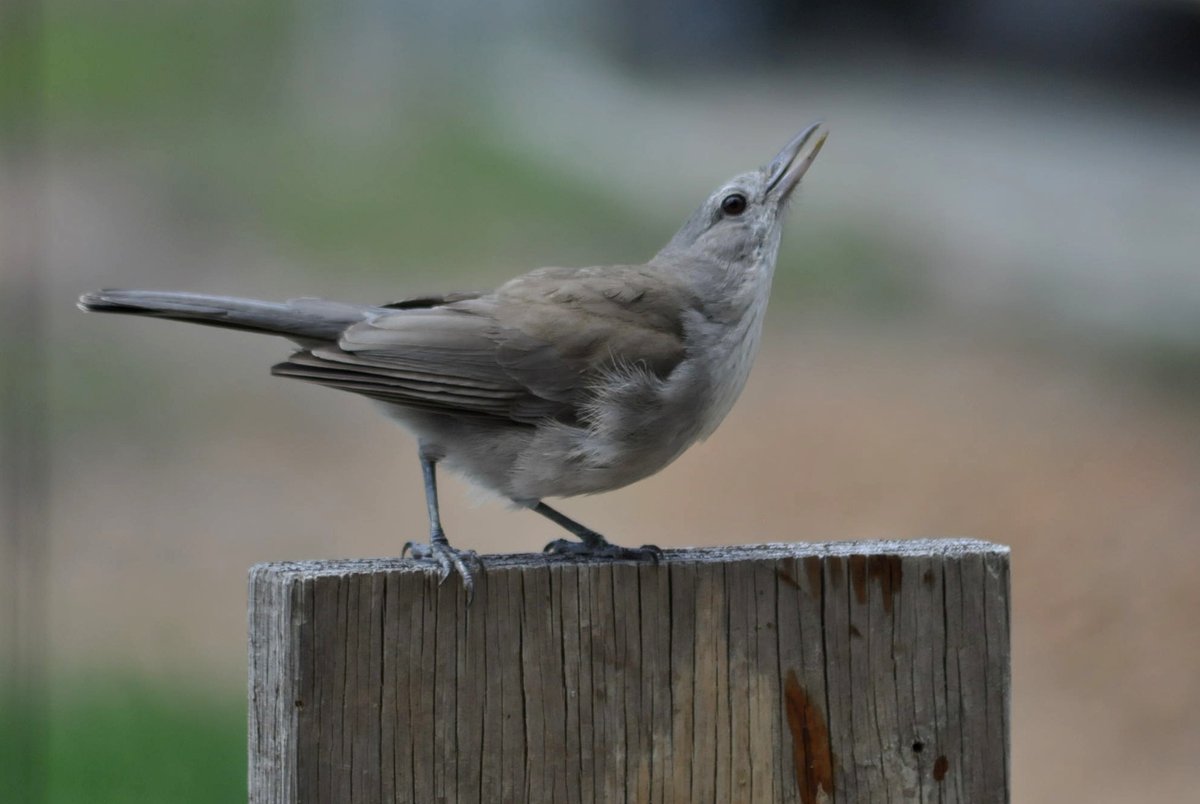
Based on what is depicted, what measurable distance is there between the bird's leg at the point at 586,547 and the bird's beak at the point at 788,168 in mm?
1289

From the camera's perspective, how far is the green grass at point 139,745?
238 inches

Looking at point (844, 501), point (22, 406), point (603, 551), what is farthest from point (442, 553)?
point (844, 501)

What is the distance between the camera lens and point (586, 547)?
3.64 m

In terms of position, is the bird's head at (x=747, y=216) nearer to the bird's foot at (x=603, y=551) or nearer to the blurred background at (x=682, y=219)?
the bird's foot at (x=603, y=551)

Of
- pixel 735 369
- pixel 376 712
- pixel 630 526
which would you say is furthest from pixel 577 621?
pixel 630 526

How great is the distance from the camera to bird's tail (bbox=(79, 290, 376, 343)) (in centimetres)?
319

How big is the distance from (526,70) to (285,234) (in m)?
1.63

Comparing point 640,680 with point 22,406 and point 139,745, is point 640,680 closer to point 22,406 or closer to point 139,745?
point 22,406

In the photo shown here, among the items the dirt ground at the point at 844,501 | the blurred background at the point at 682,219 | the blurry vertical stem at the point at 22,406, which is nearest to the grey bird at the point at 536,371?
the blurry vertical stem at the point at 22,406

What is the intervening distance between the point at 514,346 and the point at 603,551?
0.60 m

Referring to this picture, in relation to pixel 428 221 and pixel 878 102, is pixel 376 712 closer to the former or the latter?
pixel 428 221

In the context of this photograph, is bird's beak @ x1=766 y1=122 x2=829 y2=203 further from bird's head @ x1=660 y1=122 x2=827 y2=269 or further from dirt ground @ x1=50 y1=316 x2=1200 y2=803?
dirt ground @ x1=50 y1=316 x2=1200 y2=803

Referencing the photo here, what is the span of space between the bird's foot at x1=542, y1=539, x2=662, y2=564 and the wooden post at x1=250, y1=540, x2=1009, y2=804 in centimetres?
21

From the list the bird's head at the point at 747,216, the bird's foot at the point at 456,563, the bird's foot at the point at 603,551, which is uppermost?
the bird's head at the point at 747,216
